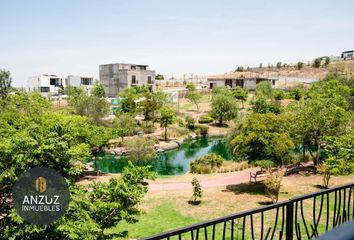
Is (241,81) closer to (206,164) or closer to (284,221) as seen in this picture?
(206,164)

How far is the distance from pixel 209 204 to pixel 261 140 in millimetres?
4355

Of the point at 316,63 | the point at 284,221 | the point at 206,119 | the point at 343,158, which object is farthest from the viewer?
the point at 316,63

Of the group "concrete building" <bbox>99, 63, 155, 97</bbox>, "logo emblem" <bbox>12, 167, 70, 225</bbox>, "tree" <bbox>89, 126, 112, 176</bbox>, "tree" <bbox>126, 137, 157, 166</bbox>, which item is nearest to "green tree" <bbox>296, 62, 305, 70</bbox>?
"concrete building" <bbox>99, 63, 155, 97</bbox>

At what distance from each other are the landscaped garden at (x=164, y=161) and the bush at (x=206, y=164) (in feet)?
0.26

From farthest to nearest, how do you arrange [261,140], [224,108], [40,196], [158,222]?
[224,108] < [261,140] < [158,222] < [40,196]

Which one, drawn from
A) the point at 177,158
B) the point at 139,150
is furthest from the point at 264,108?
the point at 139,150

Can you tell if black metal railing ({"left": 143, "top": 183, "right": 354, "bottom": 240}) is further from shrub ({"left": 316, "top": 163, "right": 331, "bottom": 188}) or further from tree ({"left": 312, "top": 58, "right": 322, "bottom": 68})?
tree ({"left": 312, "top": 58, "right": 322, "bottom": 68})

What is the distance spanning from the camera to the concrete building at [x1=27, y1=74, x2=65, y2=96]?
76875 mm

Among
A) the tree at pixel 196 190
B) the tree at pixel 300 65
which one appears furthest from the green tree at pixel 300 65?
the tree at pixel 196 190

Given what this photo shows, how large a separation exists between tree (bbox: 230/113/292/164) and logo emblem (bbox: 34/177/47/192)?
40.5 feet

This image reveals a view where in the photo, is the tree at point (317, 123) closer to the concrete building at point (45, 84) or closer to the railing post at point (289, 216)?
the railing post at point (289, 216)

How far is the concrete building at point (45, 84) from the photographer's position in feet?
252

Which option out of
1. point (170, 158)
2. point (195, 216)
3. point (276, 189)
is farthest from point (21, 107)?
point (276, 189)

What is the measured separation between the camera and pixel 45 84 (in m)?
77.8
